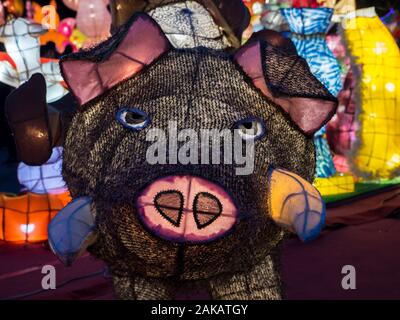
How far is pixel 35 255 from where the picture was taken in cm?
232

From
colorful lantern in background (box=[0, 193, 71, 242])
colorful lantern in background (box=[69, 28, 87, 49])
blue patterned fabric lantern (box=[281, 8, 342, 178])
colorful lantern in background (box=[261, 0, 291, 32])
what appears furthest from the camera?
colorful lantern in background (box=[69, 28, 87, 49])

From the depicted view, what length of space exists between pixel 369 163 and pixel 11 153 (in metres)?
3.33

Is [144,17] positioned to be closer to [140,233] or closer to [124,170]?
[124,170]

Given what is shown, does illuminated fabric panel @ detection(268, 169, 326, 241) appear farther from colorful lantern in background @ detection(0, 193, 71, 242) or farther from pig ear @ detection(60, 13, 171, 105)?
colorful lantern in background @ detection(0, 193, 71, 242)

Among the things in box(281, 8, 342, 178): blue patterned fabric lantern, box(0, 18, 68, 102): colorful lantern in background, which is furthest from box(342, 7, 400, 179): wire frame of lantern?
box(0, 18, 68, 102): colorful lantern in background

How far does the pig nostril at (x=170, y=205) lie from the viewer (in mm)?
836

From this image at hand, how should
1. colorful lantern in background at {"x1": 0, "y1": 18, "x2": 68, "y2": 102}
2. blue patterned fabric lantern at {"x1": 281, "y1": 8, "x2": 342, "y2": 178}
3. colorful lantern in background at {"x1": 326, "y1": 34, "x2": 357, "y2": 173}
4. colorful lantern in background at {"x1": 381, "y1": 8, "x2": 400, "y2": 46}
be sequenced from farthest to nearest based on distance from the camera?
colorful lantern in background at {"x1": 381, "y1": 8, "x2": 400, "y2": 46}, colorful lantern in background at {"x1": 326, "y1": 34, "x2": 357, "y2": 173}, blue patterned fabric lantern at {"x1": 281, "y1": 8, "x2": 342, "y2": 178}, colorful lantern in background at {"x1": 0, "y1": 18, "x2": 68, "y2": 102}

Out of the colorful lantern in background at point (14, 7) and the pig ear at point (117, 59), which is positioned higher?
the pig ear at point (117, 59)

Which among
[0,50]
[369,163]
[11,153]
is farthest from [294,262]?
[11,153]

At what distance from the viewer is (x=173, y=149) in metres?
0.91

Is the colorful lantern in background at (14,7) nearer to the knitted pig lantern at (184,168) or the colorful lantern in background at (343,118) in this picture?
the colorful lantern in background at (343,118)

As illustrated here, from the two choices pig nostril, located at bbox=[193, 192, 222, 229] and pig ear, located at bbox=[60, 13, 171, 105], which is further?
pig ear, located at bbox=[60, 13, 171, 105]

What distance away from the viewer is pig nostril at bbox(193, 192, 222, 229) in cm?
84

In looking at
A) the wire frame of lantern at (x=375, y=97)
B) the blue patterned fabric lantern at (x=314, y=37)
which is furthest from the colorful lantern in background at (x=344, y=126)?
the blue patterned fabric lantern at (x=314, y=37)
